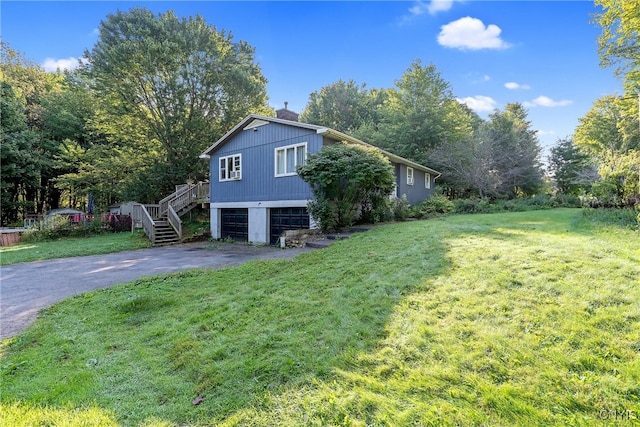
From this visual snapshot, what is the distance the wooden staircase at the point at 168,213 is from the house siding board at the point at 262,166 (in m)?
2.01

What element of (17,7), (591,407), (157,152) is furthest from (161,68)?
(591,407)

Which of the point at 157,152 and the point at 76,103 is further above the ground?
the point at 76,103

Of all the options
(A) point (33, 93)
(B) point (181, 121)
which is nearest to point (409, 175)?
(B) point (181, 121)

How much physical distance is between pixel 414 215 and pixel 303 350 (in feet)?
39.1

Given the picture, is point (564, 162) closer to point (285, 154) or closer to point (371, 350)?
point (285, 154)

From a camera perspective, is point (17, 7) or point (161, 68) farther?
point (161, 68)

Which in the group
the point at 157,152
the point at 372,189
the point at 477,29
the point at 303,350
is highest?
the point at 477,29

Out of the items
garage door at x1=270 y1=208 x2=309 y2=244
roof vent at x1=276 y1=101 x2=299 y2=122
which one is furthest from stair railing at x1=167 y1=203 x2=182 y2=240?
roof vent at x1=276 y1=101 x2=299 y2=122

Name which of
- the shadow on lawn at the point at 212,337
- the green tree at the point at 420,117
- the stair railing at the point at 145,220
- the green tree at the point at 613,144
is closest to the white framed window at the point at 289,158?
the stair railing at the point at 145,220

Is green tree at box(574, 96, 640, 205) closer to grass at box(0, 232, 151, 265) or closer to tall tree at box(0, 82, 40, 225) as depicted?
grass at box(0, 232, 151, 265)

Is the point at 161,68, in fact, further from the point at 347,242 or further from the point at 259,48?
the point at 347,242

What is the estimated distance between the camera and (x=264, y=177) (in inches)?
540

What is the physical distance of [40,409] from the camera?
2676 millimetres

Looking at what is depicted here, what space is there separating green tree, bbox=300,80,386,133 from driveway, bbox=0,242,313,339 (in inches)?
1038
